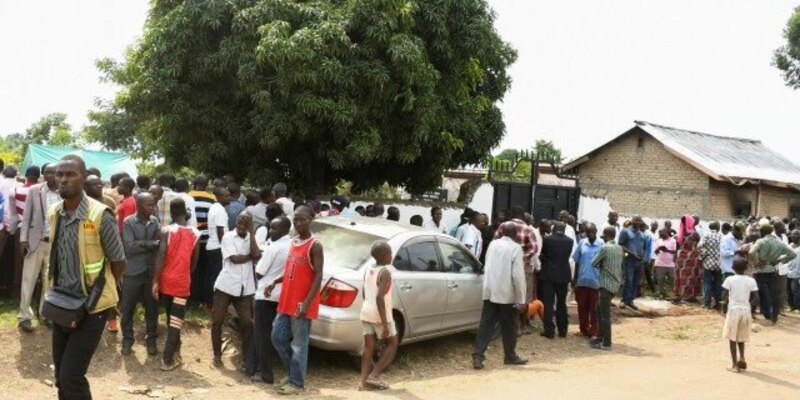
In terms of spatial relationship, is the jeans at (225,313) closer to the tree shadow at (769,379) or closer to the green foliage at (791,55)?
the tree shadow at (769,379)

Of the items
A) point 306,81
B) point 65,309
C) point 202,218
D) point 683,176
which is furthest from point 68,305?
point 683,176

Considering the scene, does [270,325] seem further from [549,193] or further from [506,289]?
[549,193]

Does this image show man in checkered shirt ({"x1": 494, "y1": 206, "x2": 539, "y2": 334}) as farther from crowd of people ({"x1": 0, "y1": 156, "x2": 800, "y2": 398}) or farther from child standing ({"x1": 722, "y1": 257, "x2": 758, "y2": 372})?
child standing ({"x1": 722, "y1": 257, "x2": 758, "y2": 372})

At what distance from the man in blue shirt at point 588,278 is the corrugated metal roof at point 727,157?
1376 cm

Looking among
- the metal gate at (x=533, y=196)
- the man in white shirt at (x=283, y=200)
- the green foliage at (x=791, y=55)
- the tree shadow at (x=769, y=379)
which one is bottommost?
the tree shadow at (x=769, y=379)

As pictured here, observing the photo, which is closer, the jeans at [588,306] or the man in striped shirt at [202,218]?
the man in striped shirt at [202,218]

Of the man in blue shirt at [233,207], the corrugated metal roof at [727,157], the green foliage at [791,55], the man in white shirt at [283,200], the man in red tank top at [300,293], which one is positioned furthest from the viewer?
the green foliage at [791,55]

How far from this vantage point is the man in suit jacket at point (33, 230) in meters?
7.48

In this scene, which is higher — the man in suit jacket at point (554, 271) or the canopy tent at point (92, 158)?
the canopy tent at point (92, 158)

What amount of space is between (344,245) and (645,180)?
64.6 ft

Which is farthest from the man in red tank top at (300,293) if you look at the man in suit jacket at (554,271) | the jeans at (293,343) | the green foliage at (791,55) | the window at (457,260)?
the green foliage at (791,55)

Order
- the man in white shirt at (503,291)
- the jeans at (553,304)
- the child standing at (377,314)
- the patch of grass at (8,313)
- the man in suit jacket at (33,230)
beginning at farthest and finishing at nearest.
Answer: the jeans at (553,304)
the man in white shirt at (503,291)
the patch of grass at (8,313)
the man in suit jacket at (33,230)
the child standing at (377,314)

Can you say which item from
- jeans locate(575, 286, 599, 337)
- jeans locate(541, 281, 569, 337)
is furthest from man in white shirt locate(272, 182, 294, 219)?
jeans locate(575, 286, 599, 337)

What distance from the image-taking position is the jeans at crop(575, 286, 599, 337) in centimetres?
1059
